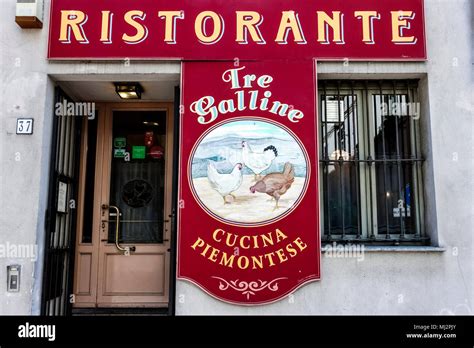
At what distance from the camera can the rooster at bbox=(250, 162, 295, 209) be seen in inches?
191

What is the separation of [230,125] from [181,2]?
1474 millimetres

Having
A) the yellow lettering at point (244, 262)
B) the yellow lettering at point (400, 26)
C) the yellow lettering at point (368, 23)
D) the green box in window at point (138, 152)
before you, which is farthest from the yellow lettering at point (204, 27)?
the yellow lettering at point (244, 262)

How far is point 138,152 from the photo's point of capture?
19.5ft

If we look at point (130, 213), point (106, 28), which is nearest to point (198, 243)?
point (130, 213)

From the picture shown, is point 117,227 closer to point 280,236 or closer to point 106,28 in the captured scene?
point 280,236

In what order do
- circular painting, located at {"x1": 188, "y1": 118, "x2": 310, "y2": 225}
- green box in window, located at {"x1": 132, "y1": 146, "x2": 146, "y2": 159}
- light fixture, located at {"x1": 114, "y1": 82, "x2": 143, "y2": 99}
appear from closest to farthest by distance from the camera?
circular painting, located at {"x1": 188, "y1": 118, "x2": 310, "y2": 225}, light fixture, located at {"x1": 114, "y1": 82, "x2": 143, "y2": 99}, green box in window, located at {"x1": 132, "y1": 146, "x2": 146, "y2": 159}

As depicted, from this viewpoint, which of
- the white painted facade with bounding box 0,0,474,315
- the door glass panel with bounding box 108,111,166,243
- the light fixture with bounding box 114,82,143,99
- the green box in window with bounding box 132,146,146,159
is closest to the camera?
the white painted facade with bounding box 0,0,474,315

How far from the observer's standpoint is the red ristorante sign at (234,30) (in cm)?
500

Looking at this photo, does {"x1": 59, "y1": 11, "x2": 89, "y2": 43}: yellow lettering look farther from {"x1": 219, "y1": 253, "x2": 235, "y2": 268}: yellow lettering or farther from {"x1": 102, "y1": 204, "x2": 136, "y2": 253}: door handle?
{"x1": 219, "y1": 253, "x2": 235, "y2": 268}: yellow lettering

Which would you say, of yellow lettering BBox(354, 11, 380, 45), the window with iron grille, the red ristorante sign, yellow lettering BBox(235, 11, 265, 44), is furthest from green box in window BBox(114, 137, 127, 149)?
yellow lettering BBox(354, 11, 380, 45)

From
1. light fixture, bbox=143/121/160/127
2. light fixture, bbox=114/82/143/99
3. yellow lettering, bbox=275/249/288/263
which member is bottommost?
yellow lettering, bbox=275/249/288/263

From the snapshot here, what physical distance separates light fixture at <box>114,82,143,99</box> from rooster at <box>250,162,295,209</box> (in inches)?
73.5

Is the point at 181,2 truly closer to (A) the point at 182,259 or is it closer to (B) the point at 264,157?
(B) the point at 264,157

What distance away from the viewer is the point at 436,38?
200 inches
